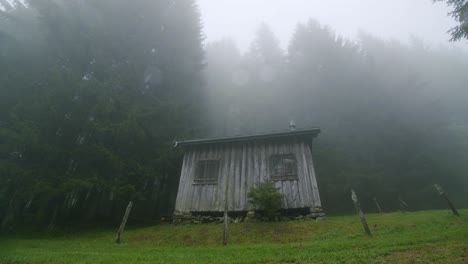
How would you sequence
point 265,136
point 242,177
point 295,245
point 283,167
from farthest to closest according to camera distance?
point 265,136
point 242,177
point 283,167
point 295,245

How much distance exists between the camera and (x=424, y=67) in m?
41.4

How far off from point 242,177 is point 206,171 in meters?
2.33

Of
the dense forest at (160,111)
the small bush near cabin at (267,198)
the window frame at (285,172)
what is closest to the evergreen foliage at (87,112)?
the dense forest at (160,111)

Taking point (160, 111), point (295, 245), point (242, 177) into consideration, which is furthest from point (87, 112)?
point (295, 245)

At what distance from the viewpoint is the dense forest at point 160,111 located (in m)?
14.8

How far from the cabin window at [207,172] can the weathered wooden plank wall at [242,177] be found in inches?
9.8

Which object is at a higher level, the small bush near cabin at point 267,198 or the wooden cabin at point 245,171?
the wooden cabin at point 245,171

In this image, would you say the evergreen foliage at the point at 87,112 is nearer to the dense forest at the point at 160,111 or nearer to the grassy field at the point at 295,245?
the dense forest at the point at 160,111

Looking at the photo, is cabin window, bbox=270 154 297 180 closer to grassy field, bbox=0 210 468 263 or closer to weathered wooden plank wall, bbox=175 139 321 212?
weathered wooden plank wall, bbox=175 139 321 212

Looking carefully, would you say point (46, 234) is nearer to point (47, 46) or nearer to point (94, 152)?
point (94, 152)

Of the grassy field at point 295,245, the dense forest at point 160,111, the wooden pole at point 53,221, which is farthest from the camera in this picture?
the dense forest at point 160,111

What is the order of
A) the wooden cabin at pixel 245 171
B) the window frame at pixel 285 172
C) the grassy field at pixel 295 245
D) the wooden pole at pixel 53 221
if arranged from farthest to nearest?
1. the wooden pole at pixel 53 221
2. the window frame at pixel 285 172
3. the wooden cabin at pixel 245 171
4. the grassy field at pixel 295 245

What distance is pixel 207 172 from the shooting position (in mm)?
14844

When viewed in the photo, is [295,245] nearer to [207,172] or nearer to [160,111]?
[207,172]
